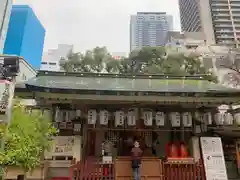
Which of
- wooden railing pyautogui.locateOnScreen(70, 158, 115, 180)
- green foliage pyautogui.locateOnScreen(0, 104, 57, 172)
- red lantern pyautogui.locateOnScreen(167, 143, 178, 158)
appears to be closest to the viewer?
green foliage pyautogui.locateOnScreen(0, 104, 57, 172)

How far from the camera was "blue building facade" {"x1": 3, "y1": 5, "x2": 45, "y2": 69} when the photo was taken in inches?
993

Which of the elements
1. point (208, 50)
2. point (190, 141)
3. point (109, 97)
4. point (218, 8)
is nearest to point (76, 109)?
point (109, 97)

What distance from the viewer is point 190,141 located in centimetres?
1057

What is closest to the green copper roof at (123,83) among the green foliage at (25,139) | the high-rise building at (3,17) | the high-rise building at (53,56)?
the green foliage at (25,139)

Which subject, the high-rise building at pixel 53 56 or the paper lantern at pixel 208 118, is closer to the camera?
the paper lantern at pixel 208 118

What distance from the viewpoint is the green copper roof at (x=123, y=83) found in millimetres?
9500

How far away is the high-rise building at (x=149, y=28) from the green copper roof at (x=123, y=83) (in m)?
66.5

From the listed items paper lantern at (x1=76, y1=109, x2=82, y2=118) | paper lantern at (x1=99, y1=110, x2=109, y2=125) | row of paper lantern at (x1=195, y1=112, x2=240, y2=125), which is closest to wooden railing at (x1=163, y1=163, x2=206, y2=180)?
row of paper lantern at (x1=195, y1=112, x2=240, y2=125)

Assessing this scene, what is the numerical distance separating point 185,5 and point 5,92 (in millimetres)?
77680

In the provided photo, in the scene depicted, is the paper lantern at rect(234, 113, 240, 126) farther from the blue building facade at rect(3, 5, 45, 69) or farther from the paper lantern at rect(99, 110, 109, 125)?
the blue building facade at rect(3, 5, 45, 69)

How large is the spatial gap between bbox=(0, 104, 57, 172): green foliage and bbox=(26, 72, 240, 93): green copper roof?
141 centimetres

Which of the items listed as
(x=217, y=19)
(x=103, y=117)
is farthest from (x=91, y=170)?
(x=217, y=19)

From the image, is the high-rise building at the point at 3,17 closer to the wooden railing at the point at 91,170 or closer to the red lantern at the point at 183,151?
the wooden railing at the point at 91,170

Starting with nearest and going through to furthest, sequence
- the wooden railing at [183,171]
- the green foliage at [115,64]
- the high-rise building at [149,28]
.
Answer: the wooden railing at [183,171] < the green foliage at [115,64] < the high-rise building at [149,28]
